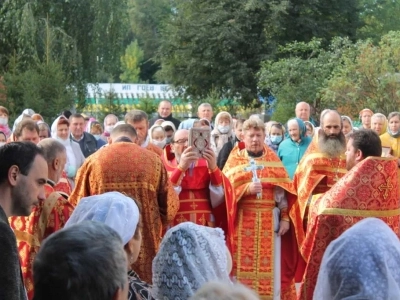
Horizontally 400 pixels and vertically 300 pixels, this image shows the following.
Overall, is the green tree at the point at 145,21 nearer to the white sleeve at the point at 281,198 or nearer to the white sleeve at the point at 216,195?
the white sleeve at the point at 281,198

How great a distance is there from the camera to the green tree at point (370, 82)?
21969mm

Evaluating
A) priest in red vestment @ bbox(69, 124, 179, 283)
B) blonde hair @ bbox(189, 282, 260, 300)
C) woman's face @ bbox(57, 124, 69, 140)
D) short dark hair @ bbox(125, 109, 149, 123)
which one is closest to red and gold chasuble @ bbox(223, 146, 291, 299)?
short dark hair @ bbox(125, 109, 149, 123)

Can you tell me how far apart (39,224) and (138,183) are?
1.39 m

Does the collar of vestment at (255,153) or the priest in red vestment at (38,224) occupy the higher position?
the collar of vestment at (255,153)

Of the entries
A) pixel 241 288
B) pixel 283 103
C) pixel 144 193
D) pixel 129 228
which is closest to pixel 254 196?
pixel 144 193

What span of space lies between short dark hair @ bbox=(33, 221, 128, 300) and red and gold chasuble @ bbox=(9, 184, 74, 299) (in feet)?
8.64

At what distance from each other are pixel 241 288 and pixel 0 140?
8538 millimetres

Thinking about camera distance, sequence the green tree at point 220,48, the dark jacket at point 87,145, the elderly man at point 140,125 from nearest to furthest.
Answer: the elderly man at point 140,125 < the dark jacket at point 87,145 < the green tree at point 220,48

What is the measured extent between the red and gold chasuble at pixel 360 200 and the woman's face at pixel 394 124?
5.45 metres

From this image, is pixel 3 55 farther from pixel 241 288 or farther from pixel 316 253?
pixel 241 288

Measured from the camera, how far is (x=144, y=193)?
686 centimetres

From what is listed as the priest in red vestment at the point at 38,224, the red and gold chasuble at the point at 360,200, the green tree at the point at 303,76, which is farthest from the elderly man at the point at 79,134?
the green tree at the point at 303,76

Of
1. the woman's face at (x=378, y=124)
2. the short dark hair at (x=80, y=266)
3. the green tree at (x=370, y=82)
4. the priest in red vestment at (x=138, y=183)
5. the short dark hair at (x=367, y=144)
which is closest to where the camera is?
the short dark hair at (x=80, y=266)

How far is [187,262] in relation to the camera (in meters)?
3.71
